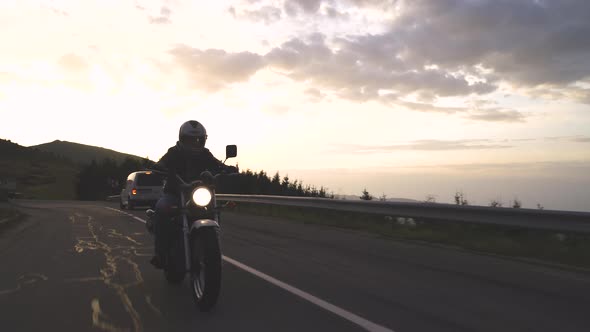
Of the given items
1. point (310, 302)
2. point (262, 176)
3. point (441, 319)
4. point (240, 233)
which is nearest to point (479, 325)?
point (441, 319)

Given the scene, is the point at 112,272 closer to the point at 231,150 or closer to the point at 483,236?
the point at 231,150

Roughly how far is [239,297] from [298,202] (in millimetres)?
13515

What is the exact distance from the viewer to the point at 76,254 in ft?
31.3

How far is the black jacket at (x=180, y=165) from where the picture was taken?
6184 millimetres

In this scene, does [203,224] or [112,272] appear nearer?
[203,224]

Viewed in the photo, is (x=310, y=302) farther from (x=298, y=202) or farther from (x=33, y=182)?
(x=33, y=182)

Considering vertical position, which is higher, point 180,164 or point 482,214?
point 180,164

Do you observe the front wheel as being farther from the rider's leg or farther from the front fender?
the rider's leg

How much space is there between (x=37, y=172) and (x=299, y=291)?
5803 inches

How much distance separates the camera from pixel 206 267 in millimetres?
5250

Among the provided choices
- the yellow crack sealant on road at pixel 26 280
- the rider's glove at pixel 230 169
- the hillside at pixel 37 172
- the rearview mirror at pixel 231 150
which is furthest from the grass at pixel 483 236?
the hillside at pixel 37 172

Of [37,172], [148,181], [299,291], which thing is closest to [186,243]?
[299,291]

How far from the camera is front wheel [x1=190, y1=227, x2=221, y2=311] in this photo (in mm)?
5234

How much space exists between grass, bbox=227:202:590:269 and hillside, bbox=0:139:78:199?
8825cm
